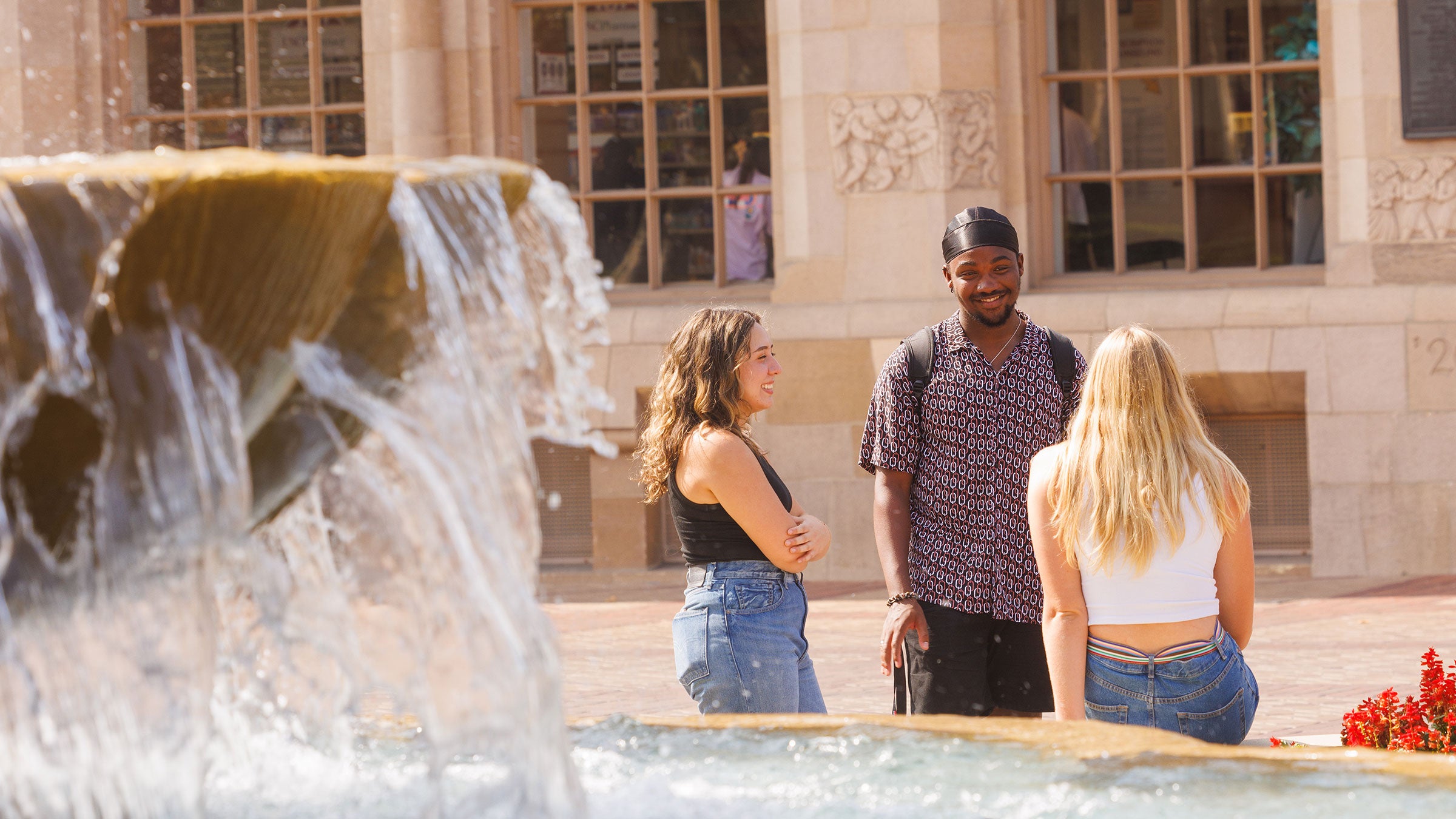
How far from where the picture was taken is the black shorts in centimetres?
425

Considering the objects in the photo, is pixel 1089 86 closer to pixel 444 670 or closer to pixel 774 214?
pixel 774 214

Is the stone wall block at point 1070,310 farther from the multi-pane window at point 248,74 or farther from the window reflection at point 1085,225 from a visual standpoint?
the multi-pane window at point 248,74

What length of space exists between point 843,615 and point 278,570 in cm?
524

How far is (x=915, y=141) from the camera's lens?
10.0 m

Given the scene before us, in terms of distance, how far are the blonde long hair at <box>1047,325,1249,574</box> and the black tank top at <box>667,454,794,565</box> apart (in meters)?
0.71

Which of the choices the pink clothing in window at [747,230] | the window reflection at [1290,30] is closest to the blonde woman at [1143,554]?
the window reflection at [1290,30]

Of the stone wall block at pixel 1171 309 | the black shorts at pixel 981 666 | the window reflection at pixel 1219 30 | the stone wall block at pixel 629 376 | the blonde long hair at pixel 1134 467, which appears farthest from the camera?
the stone wall block at pixel 629 376

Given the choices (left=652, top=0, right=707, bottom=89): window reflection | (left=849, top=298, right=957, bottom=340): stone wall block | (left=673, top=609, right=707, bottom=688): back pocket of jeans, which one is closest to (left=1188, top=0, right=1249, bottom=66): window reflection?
(left=849, top=298, right=957, bottom=340): stone wall block

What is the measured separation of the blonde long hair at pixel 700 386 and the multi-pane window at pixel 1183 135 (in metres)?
6.76

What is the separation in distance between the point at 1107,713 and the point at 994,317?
→ 1.14 m

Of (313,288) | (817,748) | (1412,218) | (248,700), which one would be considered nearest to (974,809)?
(817,748)

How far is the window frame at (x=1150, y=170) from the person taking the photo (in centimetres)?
1008

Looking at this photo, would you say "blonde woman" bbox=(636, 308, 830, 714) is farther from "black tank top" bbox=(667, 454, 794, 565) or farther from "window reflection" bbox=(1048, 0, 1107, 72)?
"window reflection" bbox=(1048, 0, 1107, 72)

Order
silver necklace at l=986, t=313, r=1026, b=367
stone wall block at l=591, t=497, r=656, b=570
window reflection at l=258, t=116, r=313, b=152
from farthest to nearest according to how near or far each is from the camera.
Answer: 1. window reflection at l=258, t=116, r=313, b=152
2. stone wall block at l=591, t=497, r=656, b=570
3. silver necklace at l=986, t=313, r=1026, b=367
